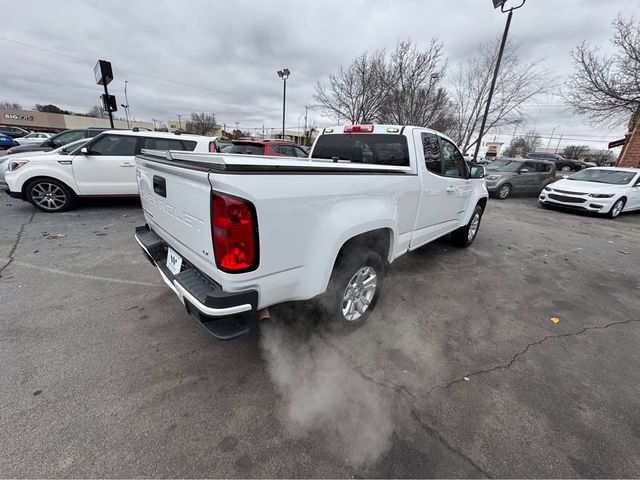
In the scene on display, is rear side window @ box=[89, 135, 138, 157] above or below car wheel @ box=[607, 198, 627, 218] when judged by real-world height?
above

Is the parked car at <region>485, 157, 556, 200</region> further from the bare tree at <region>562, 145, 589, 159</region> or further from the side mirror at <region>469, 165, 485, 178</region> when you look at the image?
the bare tree at <region>562, 145, 589, 159</region>

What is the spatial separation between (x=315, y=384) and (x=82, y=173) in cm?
668

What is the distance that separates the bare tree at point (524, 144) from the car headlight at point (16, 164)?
76.0 m

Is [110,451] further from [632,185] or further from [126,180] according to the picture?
[632,185]

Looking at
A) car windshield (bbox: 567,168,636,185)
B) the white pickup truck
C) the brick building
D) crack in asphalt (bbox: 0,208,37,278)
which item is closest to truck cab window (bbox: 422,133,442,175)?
the white pickup truck

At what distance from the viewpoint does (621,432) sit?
194 cm

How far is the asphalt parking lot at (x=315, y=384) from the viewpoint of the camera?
1684mm

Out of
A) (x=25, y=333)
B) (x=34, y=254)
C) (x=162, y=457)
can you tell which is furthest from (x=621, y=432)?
(x=34, y=254)

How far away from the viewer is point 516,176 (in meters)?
12.3

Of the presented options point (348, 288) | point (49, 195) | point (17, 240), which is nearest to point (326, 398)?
point (348, 288)

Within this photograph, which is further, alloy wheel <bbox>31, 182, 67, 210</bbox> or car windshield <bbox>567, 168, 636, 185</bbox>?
car windshield <bbox>567, 168, 636, 185</bbox>

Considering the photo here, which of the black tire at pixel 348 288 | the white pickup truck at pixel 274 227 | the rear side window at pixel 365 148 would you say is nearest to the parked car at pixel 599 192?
the white pickup truck at pixel 274 227

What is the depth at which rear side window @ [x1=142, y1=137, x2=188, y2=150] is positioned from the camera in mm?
6461

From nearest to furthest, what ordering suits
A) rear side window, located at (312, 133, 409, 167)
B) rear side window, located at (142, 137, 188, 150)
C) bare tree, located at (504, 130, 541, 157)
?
rear side window, located at (312, 133, 409, 167), rear side window, located at (142, 137, 188, 150), bare tree, located at (504, 130, 541, 157)
